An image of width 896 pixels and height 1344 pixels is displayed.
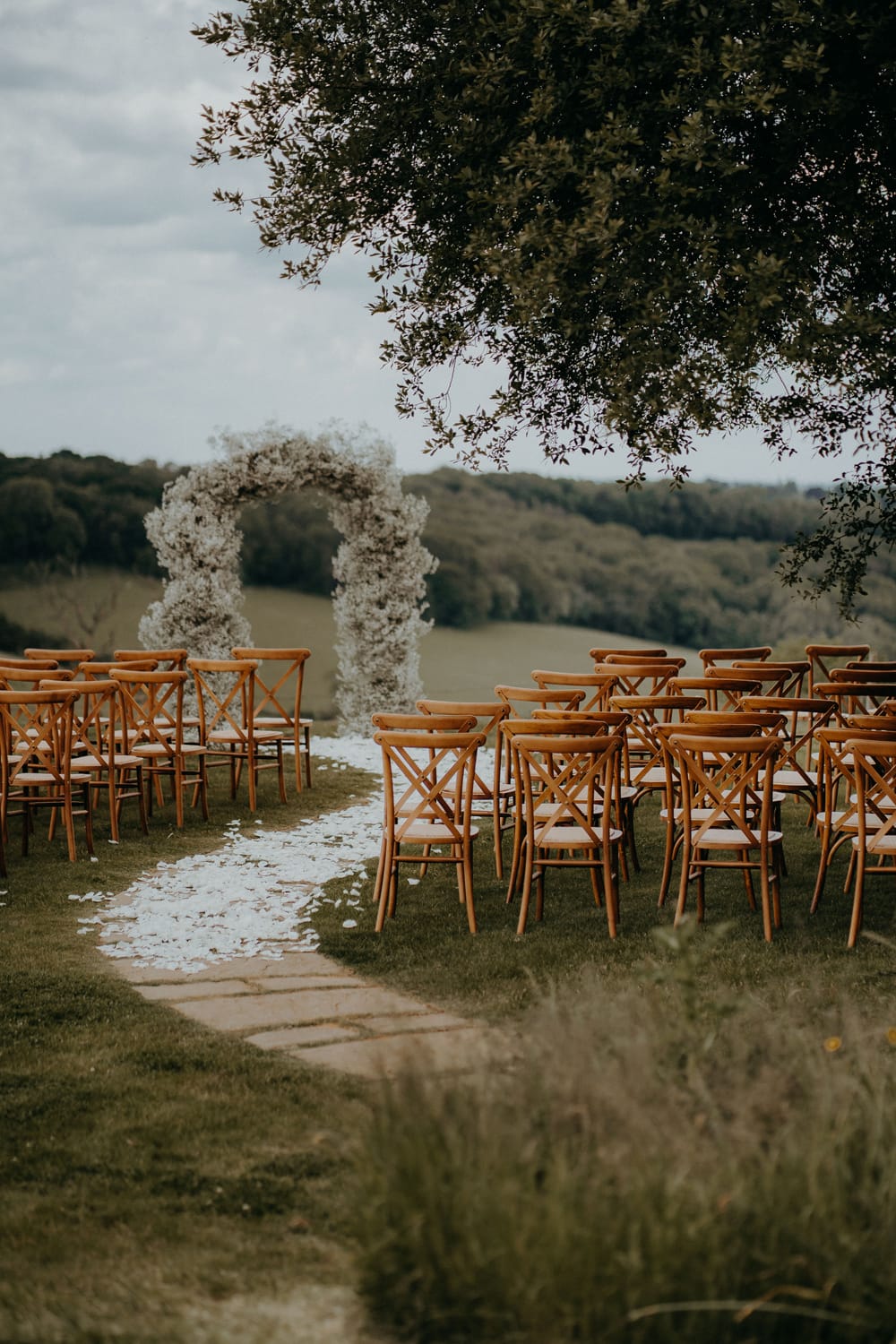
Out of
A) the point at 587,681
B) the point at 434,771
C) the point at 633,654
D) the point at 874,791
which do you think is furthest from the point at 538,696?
the point at 633,654

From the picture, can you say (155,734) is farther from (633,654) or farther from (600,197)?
(600,197)

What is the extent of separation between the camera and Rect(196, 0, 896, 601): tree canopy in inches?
219

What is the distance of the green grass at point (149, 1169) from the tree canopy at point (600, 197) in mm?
3434

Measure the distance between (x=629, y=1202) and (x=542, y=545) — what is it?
2464 centimetres

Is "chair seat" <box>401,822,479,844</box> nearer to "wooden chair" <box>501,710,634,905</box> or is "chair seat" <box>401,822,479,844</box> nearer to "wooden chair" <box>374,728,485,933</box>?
"wooden chair" <box>374,728,485,933</box>

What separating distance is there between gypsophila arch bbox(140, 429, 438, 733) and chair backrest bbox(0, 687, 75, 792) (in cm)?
478

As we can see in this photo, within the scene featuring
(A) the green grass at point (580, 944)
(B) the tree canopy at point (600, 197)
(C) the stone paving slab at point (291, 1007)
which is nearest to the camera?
(C) the stone paving slab at point (291, 1007)

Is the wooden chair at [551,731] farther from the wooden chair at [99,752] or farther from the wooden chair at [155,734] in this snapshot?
the wooden chair at [155,734]

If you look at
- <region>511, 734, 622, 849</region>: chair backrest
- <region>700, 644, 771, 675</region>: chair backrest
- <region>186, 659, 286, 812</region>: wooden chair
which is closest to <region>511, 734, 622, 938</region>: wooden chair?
<region>511, 734, 622, 849</region>: chair backrest

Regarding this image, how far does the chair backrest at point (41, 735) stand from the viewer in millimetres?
7555

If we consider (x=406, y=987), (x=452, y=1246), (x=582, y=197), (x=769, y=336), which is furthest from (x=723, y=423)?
(x=452, y=1246)

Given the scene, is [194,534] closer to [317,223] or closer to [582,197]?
[317,223]

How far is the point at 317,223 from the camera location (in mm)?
7289

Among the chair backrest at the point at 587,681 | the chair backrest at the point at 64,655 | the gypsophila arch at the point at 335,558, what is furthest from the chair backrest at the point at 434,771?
the gypsophila arch at the point at 335,558
